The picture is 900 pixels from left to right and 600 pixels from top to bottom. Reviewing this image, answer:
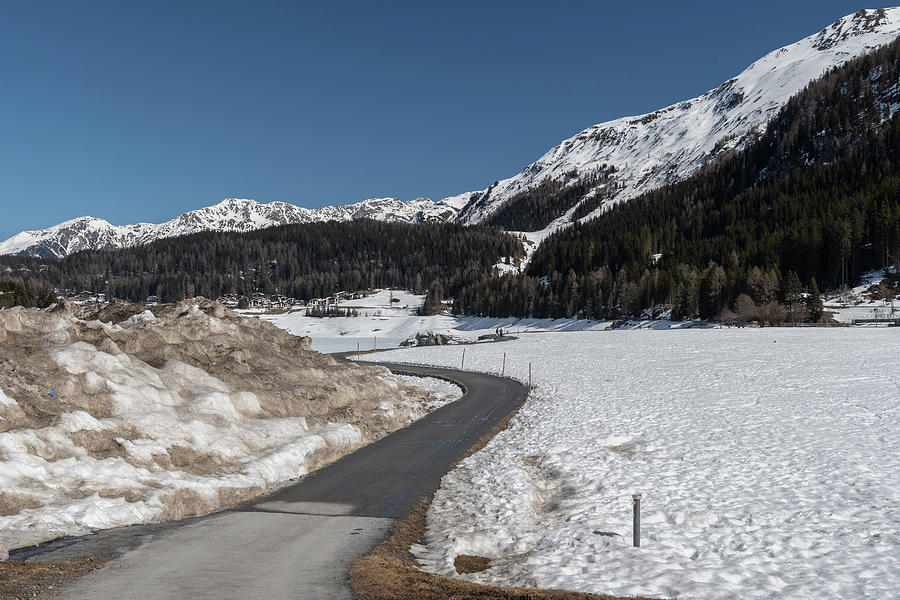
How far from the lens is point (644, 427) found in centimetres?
2470

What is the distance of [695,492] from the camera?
15602mm

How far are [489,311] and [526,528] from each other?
149502mm

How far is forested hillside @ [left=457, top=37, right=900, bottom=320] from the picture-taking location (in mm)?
103812

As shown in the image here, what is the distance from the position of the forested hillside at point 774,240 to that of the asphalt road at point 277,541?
91.0 metres

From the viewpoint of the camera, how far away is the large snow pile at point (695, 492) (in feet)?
35.0

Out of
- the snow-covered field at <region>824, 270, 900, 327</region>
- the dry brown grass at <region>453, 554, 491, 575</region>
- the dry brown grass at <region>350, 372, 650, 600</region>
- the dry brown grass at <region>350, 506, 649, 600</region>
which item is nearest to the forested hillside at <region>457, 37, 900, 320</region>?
the snow-covered field at <region>824, 270, 900, 327</region>

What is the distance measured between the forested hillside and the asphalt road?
9103 centimetres

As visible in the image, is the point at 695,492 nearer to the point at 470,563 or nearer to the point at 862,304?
the point at 470,563

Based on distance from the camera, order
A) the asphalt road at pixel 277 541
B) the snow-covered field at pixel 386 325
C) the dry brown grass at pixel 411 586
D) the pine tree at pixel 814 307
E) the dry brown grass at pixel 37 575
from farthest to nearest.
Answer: the snow-covered field at pixel 386 325 → the pine tree at pixel 814 307 → the asphalt road at pixel 277 541 → the dry brown grass at pixel 411 586 → the dry brown grass at pixel 37 575

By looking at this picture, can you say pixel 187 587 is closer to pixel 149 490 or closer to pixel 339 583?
pixel 339 583

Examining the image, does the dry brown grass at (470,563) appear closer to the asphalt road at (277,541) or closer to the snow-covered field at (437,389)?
the asphalt road at (277,541)

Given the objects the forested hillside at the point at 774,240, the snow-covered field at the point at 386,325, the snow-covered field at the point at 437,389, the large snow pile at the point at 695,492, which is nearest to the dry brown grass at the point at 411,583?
the large snow pile at the point at 695,492

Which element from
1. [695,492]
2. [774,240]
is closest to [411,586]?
[695,492]

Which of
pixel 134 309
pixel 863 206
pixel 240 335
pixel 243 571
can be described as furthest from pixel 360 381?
pixel 863 206
